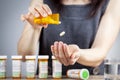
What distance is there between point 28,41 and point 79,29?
0.61 ft

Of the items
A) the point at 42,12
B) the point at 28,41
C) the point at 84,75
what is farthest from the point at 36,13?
the point at 84,75

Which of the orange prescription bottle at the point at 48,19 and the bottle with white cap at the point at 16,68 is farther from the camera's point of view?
the bottle with white cap at the point at 16,68

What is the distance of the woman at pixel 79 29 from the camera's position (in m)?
0.98

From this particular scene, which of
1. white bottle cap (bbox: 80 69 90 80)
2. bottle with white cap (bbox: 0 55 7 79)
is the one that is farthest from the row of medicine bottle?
white bottle cap (bbox: 80 69 90 80)

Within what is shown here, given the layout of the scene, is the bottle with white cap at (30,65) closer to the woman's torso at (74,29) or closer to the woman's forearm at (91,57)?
the woman's torso at (74,29)

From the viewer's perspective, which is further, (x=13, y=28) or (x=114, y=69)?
(x=13, y=28)

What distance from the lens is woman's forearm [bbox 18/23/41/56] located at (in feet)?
3.22

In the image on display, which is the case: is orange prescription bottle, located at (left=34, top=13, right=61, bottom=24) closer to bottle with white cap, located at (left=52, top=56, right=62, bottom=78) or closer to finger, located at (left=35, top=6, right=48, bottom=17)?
finger, located at (left=35, top=6, right=48, bottom=17)

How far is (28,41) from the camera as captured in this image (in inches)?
38.6

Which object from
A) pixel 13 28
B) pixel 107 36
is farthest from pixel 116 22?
pixel 13 28

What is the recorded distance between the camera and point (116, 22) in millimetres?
1012

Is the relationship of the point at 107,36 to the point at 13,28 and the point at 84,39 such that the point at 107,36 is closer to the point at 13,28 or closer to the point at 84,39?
the point at 84,39

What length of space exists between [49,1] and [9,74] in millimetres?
303

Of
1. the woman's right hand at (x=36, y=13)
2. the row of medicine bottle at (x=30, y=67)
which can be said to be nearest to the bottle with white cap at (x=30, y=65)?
the row of medicine bottle at (x=30, y=67)
